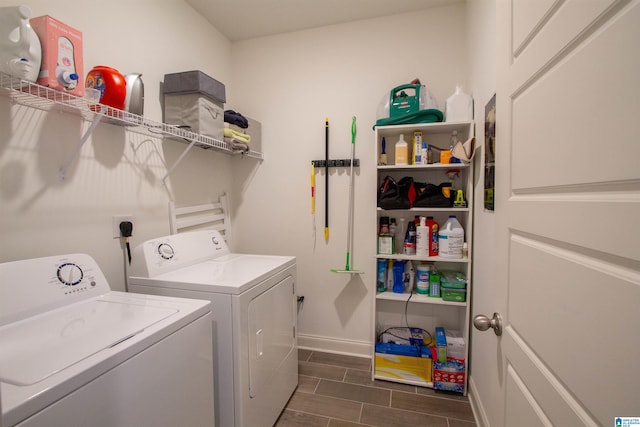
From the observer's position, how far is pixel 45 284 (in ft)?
3.41

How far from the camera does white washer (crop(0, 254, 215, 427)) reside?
25.2 inches

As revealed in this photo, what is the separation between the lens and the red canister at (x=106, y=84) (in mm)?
1236

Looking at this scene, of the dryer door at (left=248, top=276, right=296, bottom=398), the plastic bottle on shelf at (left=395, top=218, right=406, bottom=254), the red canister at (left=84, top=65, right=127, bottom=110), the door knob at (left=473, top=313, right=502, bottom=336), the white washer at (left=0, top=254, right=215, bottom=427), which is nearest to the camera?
the white washer at (left=0, top=254, right=215, bottom=427)

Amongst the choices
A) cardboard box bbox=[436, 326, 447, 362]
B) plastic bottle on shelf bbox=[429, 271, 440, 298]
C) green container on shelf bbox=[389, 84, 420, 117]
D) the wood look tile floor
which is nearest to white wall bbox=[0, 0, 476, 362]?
green container on shelf bbox=[389, 84, 420, 117]

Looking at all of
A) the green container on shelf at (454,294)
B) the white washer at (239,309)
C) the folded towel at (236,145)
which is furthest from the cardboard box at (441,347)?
the folded towel at (236,145)

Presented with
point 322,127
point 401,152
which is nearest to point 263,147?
point 322,127

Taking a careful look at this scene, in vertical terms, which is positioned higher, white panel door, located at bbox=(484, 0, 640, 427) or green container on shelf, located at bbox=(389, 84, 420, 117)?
green container on shelf, located at bbox=(389, 84, 420, 117)

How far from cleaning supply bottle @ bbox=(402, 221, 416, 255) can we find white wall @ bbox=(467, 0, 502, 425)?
0.39 metres

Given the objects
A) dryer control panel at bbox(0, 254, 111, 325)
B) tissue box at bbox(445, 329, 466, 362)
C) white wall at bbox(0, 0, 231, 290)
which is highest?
white wall at bbox(0, 0, 231, 290)

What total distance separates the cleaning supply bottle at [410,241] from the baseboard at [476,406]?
91 centimetres

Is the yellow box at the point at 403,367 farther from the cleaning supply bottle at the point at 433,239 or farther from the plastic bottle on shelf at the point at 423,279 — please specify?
the cleaning supply bottle at the point at 433,239

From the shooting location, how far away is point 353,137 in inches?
87.6

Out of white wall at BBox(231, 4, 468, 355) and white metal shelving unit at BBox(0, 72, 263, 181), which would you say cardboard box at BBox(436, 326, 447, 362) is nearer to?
white wall at BBox(231, 4, 468, 355)

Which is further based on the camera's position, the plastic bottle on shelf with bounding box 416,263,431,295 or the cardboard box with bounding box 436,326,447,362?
the plastic bottle on shelf with bounding box 416,263,431,295
